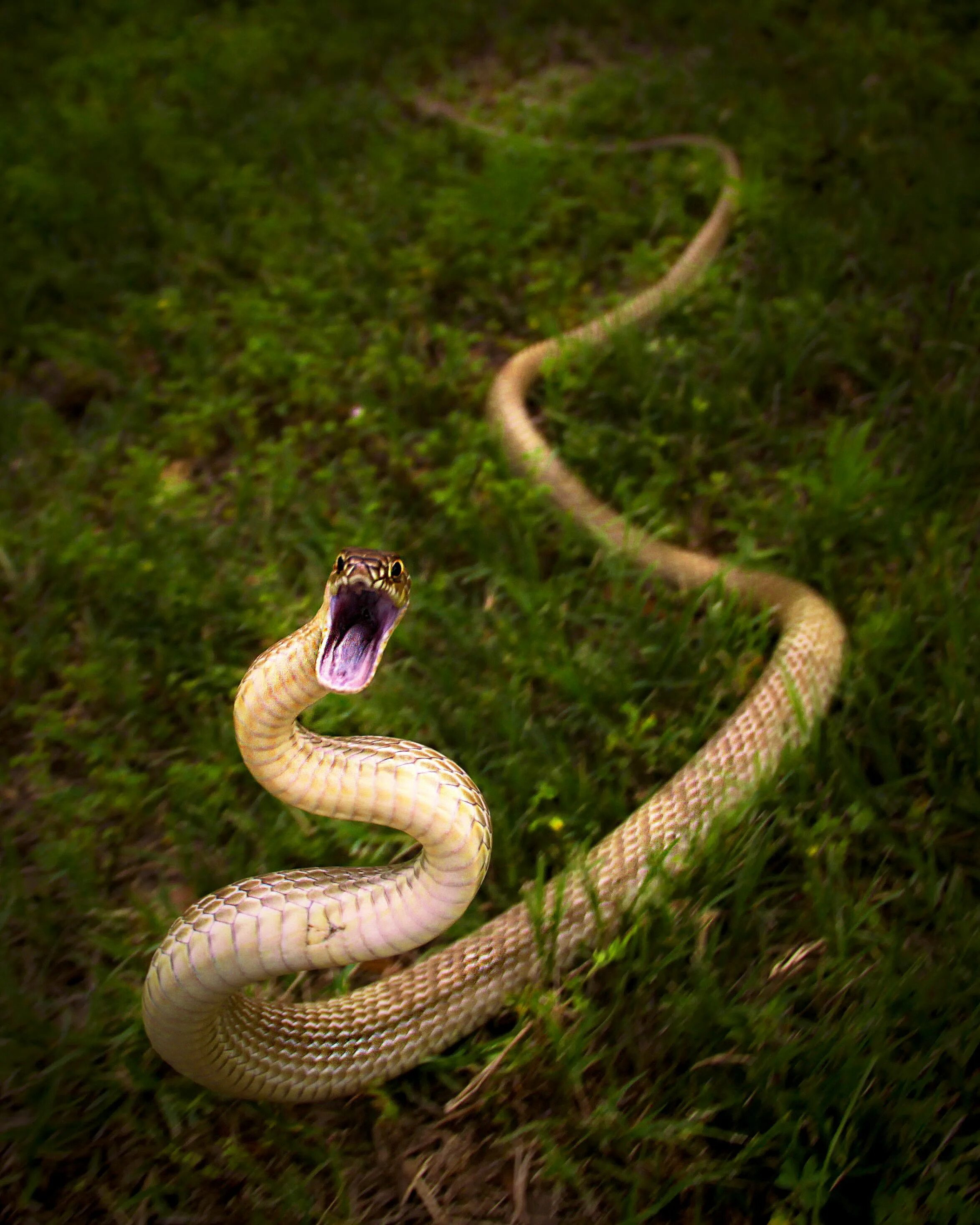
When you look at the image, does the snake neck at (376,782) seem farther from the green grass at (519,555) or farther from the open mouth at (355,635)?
the green grass at (519,555)

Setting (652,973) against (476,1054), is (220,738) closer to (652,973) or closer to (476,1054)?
(476,1054)

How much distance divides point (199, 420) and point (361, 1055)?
95.7 inches

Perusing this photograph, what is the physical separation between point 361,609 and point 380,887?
1.55ft

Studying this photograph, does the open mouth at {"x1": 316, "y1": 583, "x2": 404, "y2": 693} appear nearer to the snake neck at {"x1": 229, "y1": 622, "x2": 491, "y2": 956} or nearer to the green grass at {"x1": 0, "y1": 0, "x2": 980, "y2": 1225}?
the snake neck at {"x1": 229, "y1": 622, "x2": 491, "y2": 956}

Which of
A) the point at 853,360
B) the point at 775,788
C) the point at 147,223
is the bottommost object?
the point at 775,788

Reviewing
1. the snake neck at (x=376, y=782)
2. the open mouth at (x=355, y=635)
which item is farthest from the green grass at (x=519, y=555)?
the open mouth at (x=355, y=635)

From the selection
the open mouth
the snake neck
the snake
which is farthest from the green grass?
the open mouth

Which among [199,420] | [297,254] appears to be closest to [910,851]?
[199,420]

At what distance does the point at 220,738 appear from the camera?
8.85ft

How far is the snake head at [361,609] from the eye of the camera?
1.64m

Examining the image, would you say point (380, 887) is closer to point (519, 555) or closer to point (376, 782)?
point (376, 782)

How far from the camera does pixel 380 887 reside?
166cm

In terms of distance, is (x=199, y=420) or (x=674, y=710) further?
(x=199, y=420)

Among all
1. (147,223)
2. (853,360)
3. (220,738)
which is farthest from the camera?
(147,223)
